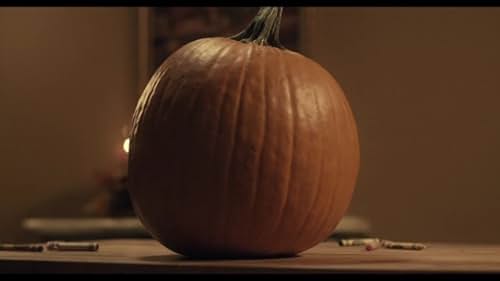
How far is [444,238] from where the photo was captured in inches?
134

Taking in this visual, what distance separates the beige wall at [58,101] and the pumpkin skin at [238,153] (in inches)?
115

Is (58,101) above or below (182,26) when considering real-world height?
below

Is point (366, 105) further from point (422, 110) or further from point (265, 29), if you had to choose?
point (265, 29)

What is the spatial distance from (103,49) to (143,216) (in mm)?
3004

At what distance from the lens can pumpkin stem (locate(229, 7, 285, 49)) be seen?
0.74 meters

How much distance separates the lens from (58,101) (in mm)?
3596

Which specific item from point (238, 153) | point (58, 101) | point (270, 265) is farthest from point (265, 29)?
point (58, 101)

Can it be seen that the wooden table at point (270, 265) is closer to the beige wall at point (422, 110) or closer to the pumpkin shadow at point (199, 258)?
the pumpkin shadow at point (199, 258)

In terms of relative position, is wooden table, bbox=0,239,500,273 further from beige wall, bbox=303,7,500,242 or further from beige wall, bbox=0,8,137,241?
beige wall, bbox=0,8,137,241

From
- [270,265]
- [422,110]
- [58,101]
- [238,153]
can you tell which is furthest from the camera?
[58,101]

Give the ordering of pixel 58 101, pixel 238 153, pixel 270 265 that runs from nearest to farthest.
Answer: pixel 270 265
pixel 238 153
pixel 58 101

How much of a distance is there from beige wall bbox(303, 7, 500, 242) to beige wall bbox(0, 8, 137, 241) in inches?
36.5

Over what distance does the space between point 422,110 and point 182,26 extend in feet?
3.78

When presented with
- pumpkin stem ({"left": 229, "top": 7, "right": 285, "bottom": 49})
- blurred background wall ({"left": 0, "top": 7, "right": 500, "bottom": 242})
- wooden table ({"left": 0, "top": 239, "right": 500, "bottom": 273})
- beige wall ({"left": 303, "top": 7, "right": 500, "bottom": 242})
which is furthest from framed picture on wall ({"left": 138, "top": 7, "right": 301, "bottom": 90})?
wooden table ({"left": 0, "top": 239, "right": 500, "bottom": 273})
